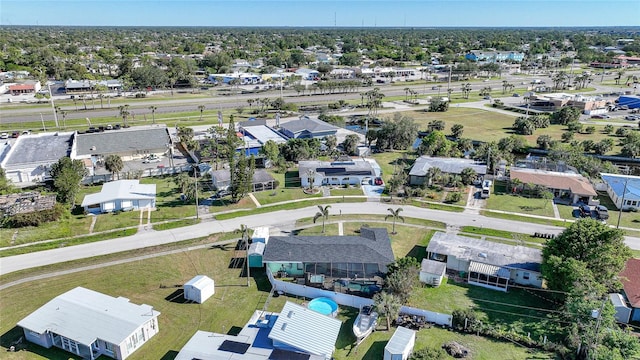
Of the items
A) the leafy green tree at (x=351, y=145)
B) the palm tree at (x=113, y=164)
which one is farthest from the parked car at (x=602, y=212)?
the palm tree at (x=113, y=164)

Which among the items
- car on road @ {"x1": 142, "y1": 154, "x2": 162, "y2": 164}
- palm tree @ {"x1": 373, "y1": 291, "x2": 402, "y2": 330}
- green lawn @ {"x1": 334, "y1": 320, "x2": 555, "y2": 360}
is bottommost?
green lawn @ {"x1": 334, "y1": 320, "x2": 555, "y2": 360}

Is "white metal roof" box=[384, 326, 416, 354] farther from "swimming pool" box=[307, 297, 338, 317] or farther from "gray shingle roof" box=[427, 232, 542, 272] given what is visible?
"gray shingle roof" box=[427, 232, 542, 272]

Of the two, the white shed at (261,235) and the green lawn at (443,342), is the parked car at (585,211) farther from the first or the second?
the white shed at (261,235)

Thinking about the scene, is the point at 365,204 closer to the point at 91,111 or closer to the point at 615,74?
the point at 91,111

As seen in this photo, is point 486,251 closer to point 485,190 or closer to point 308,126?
point 485,190

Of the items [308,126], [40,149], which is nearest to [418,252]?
[308,126]

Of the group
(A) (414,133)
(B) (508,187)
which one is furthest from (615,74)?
(B) (508,187)

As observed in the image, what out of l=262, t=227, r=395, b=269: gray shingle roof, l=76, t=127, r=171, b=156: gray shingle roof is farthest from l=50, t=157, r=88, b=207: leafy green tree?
l=262, t=227, r=395, b=269: gray shingle roof
